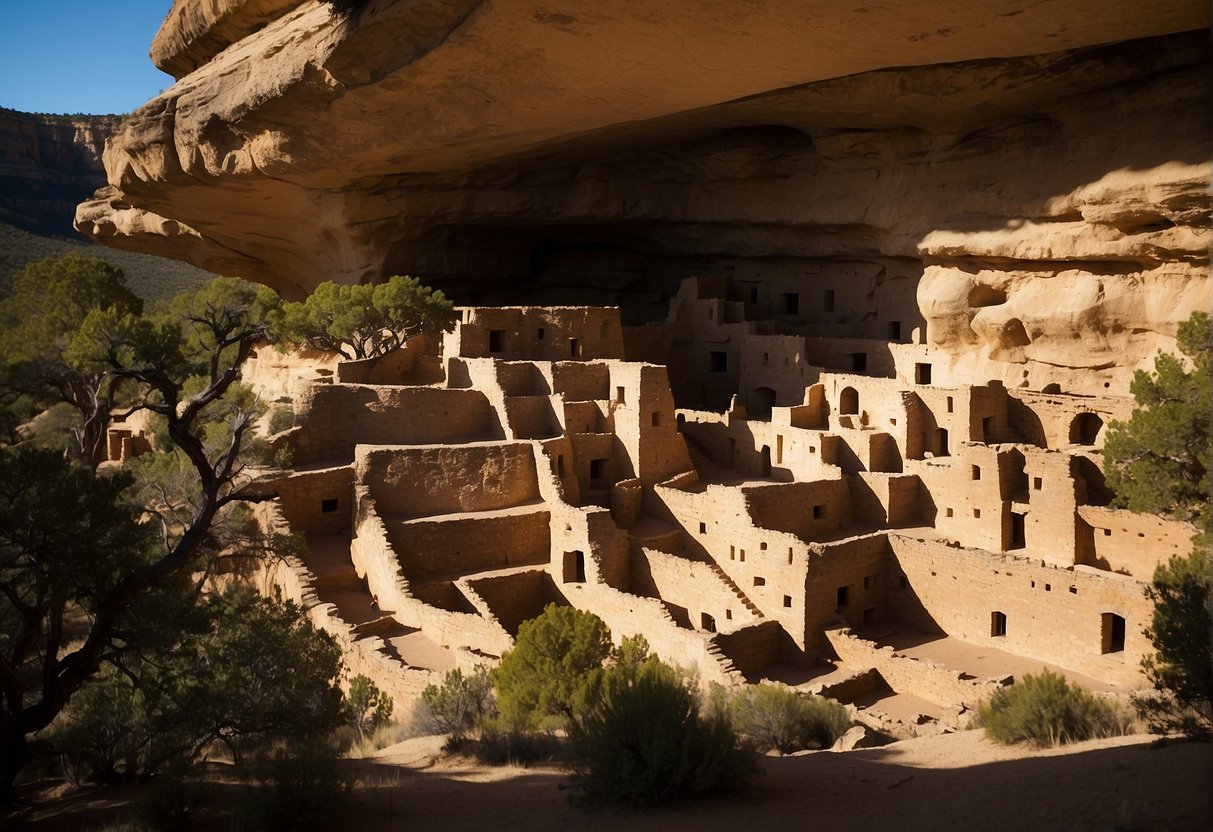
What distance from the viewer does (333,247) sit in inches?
1155

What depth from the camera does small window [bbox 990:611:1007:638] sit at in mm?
16484

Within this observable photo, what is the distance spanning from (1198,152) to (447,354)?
1534cm

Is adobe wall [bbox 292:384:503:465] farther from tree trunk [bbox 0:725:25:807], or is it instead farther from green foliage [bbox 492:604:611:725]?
tree trunk [bbox 0:725:25:807]

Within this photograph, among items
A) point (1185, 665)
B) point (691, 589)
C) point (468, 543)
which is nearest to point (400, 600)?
point (468, 543)

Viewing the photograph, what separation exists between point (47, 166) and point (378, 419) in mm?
52132

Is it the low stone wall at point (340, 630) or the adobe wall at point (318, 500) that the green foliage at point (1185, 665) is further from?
the adobe wall at point (318, 500)

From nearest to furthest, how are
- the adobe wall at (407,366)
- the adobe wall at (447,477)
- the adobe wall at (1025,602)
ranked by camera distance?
the adobe wall at (1025,602)
the adobe wall at (447,477)
the adobe wall at (407,366)

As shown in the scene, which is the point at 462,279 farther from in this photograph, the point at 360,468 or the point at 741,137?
the point at 360,468

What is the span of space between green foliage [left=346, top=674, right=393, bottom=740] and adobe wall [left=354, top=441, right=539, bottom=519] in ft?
17.3

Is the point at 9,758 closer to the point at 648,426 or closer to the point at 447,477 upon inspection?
the point at 447,477

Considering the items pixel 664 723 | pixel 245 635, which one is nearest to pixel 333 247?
pixel 245 635

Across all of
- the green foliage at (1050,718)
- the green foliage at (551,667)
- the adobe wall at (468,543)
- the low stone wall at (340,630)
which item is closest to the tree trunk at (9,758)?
the low stone wall at (340,630)

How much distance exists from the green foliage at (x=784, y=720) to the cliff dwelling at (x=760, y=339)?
257cm

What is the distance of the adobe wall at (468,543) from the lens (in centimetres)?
1762
